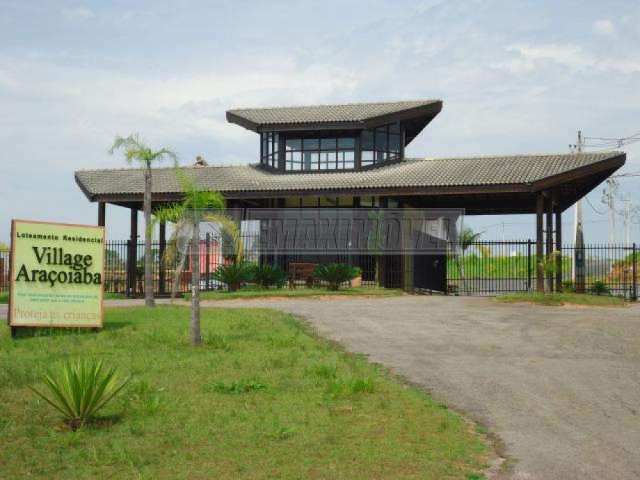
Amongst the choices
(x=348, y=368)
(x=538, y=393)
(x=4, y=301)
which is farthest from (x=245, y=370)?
(x=4, y=301)

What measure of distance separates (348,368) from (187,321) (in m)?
6.24

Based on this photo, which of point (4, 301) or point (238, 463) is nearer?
point (238, 463)

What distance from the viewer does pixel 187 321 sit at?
16.6 metres

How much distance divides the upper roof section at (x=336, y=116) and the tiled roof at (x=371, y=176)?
1865 millimetres

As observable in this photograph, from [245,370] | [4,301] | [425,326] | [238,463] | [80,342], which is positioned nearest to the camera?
[238,463]

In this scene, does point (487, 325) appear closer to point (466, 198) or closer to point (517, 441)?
point (517, 441)

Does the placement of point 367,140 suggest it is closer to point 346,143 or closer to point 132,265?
point 346,143

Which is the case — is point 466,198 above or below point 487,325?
above

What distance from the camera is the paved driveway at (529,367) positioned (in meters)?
7.52

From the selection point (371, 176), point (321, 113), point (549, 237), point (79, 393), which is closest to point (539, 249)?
point (549, 237)

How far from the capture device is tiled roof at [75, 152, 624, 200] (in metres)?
27.1

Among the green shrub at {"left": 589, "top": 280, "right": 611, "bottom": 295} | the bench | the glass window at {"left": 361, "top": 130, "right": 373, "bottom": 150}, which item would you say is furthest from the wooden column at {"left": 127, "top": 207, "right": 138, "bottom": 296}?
the green shrub at {"left": 589, "top": 280, "right": 611, "bottom": 295}

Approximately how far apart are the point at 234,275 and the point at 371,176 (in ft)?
21.4

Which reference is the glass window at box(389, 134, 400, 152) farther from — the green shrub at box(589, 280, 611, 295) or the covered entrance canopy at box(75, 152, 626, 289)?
the green shrub at box(589, 280, 611, 295)
